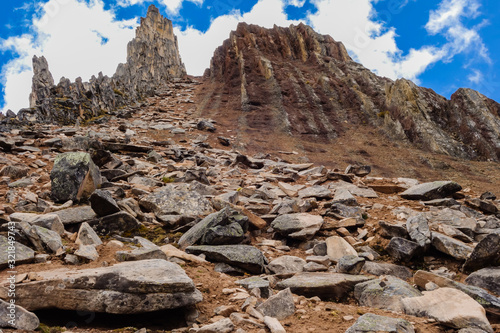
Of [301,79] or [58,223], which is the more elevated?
[301,79]

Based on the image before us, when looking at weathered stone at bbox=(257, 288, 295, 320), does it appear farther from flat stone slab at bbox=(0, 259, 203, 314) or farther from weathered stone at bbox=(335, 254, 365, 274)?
weathered stone at bbox=(335, 254, 365, 274)

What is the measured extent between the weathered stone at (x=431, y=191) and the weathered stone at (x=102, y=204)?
8400mm

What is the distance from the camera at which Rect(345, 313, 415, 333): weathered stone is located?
9.48 ft

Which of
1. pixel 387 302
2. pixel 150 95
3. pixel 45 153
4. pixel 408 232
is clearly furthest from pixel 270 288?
pixel 150 95

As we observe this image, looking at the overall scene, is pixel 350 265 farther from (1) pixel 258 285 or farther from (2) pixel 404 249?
(1) pixel 258 285

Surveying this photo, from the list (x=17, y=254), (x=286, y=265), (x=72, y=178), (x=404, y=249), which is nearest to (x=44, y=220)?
(x=17, y=254)

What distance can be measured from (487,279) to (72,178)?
330 inches

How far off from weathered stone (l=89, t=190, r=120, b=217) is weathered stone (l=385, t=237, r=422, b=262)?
5.75 metres

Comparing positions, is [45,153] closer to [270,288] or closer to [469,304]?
[270,288]

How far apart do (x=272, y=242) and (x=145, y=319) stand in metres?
3.66

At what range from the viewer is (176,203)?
305 inches

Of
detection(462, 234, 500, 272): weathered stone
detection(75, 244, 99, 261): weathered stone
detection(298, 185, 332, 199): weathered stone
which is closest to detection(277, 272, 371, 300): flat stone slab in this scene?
detection(462, 234, 500, 272): weathered stone

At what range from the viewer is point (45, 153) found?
11.4m

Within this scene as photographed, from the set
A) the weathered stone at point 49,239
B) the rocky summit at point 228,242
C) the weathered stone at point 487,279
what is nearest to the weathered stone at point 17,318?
the rocky summit at point 228,242
